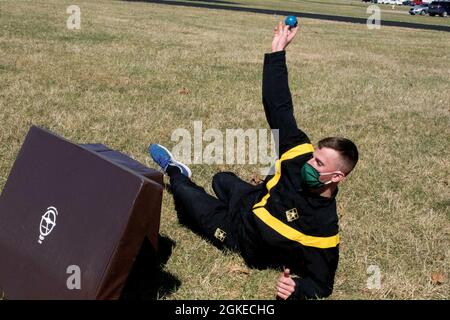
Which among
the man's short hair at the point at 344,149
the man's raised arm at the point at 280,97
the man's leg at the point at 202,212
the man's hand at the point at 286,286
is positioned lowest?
the man's hand at the point at 286,286

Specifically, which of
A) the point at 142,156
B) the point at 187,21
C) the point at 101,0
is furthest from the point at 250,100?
the point at 101,0

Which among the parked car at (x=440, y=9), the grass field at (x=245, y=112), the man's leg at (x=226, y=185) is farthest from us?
the parked car at (x=440, y=9)

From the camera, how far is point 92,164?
108 inches

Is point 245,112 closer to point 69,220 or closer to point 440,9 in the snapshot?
point 69,220

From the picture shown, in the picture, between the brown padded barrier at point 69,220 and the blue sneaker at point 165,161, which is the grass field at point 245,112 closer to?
the blue sneaker at point 165,161

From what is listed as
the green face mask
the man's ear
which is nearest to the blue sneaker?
the green face mask

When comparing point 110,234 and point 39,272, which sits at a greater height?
point 110,234

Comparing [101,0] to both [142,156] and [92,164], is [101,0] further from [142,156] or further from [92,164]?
[92,164]

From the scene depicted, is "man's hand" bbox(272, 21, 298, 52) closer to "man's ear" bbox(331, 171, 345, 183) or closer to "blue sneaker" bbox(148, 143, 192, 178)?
"man's ear" bbox(331, 171, 345, 183)

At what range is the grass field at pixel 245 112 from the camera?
393cm

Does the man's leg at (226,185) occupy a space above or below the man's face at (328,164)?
below

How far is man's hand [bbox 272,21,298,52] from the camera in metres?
3.84

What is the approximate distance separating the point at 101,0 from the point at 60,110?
70.9ft

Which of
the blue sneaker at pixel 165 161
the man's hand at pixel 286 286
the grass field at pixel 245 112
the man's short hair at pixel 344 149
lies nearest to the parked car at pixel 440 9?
the grass field at pixel 245 112
